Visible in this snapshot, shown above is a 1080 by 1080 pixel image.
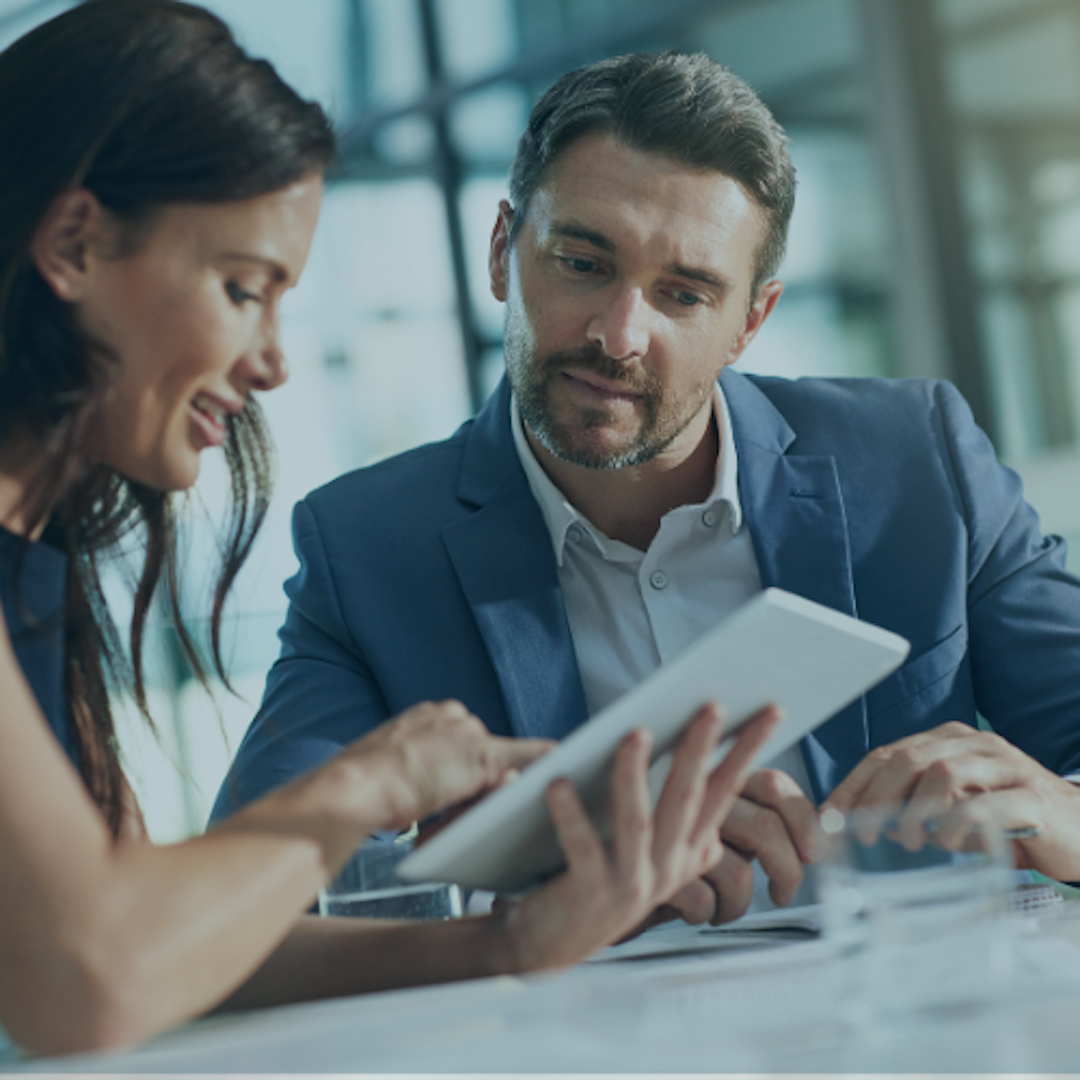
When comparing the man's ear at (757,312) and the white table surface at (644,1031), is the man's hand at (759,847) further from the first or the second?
the man's ear at (757,312)

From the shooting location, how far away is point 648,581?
1.66 meters

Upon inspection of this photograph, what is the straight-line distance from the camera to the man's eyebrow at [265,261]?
103 centimetres

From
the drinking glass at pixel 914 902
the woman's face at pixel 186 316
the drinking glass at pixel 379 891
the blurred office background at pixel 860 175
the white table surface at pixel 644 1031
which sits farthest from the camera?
the blurred office background at pixel 860 175

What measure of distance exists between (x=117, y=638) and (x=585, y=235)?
77 cm

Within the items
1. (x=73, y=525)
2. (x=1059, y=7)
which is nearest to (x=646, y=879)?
(x=73, y=525)

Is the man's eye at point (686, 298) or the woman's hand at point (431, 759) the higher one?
the man's eye at point (686, 298)

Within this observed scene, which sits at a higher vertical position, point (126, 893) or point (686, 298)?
point (686, 298)

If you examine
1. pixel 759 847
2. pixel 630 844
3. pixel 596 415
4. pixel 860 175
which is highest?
pixel 860 175

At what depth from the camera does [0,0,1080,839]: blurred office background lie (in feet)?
14.2

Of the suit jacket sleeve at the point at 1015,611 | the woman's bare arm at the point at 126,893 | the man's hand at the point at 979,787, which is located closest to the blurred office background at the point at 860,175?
the suit jacket sleeve at the point at 1015,611

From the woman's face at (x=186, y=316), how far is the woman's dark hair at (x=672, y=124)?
0.67 metres

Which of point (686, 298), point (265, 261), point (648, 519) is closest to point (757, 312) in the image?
point (686, 298)

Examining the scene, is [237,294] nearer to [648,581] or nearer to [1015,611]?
[648,581]

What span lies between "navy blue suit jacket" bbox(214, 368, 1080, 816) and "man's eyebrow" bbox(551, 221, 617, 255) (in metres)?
0.29
